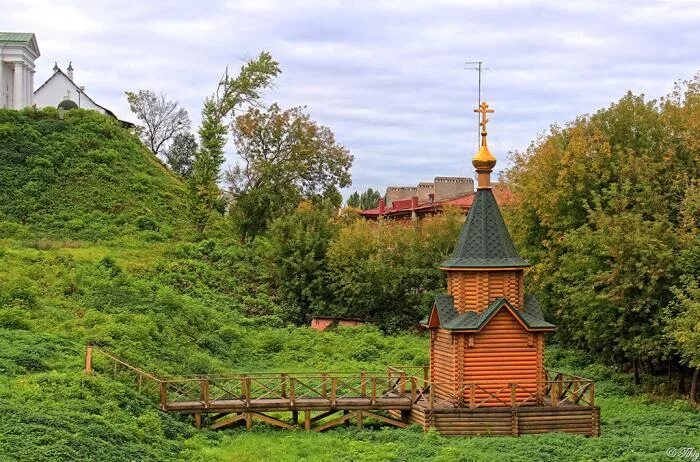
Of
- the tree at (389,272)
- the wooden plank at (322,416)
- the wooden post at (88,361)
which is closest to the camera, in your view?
the wooden post at (88,361)

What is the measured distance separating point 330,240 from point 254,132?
29.3ft

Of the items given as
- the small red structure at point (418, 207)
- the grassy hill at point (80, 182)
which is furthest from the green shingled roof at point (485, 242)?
the grassy hill at point (80, 182)

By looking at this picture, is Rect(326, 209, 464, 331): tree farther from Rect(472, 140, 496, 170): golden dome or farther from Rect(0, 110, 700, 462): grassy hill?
Rect(472, 140, 496, 170): golden dome

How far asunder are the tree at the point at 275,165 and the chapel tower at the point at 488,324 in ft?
76.5

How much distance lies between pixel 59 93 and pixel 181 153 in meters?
13.0

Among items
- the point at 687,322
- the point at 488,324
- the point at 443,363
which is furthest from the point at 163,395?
the point at 687,322

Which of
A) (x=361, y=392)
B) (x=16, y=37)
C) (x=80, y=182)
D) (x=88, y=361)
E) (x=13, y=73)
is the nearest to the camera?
(x=88, y=361)

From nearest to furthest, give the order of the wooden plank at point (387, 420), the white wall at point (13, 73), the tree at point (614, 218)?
the wooden plank at point (387, 420)
the tree at point (614, 218)
the white wall at point (13, 73)

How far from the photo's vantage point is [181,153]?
2931 inches

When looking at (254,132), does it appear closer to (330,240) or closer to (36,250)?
(330,240)

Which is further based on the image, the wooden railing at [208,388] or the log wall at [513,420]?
the wooden railing at [208,388]

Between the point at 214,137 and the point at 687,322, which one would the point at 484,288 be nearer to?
the point at 687,322

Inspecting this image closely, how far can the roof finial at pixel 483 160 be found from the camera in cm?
2398

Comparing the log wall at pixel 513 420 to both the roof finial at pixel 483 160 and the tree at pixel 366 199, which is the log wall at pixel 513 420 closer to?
the roof finial at pixel 483 160
